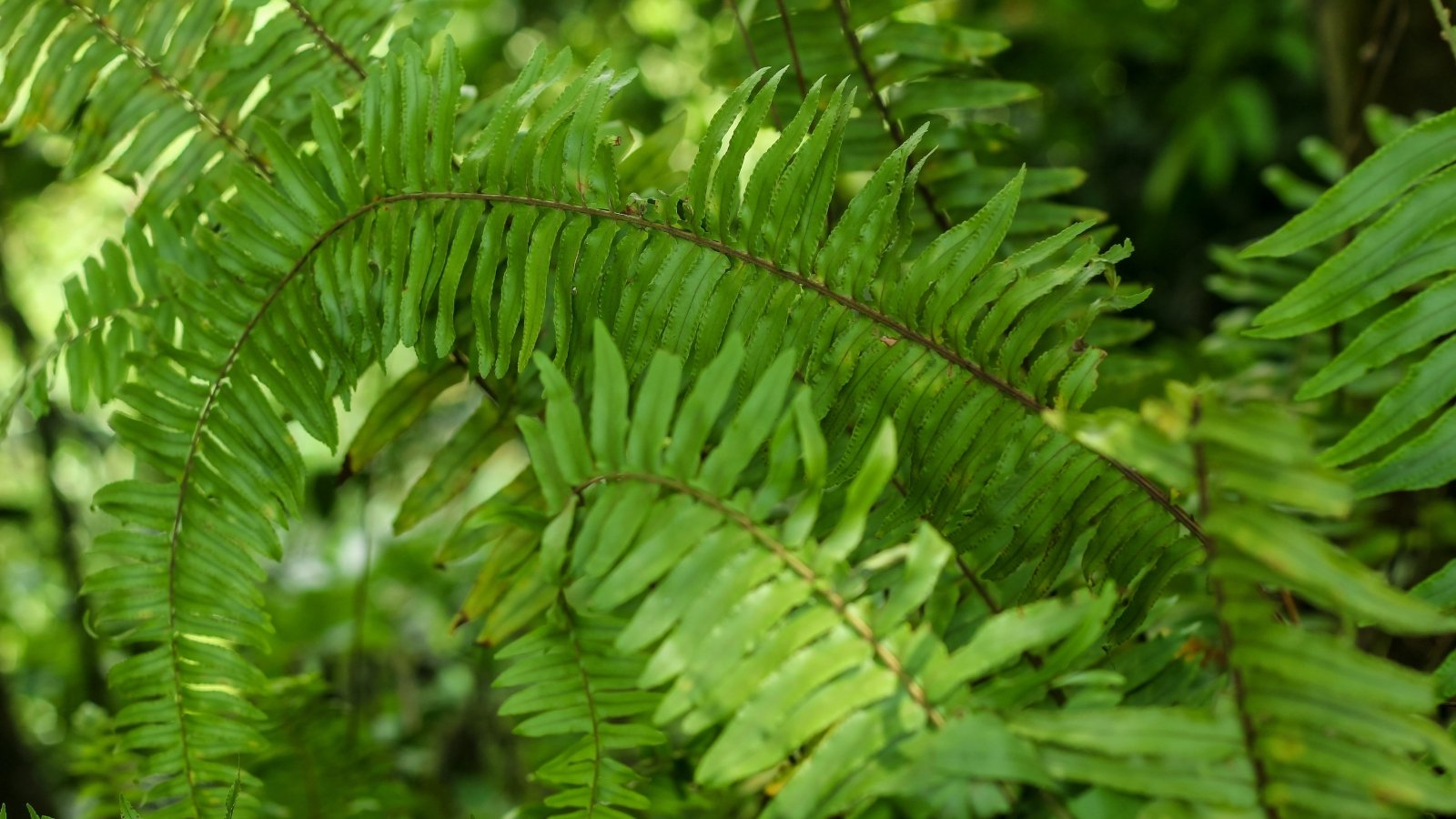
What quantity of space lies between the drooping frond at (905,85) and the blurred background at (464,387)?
10cm

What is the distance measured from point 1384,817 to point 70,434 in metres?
2.16

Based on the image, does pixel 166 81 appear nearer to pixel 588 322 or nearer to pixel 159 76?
pixel 159 76

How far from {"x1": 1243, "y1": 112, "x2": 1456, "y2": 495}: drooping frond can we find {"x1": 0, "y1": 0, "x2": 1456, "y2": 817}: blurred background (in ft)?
1.84

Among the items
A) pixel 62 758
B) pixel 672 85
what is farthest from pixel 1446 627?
→ pixel 672 85

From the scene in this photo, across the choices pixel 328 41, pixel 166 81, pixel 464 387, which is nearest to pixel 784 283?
pixel 328 41

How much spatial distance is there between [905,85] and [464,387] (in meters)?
1.92

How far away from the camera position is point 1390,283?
75 centimetres

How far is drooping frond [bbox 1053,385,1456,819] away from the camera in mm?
498

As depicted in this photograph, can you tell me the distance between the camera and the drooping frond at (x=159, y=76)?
40.9 inches

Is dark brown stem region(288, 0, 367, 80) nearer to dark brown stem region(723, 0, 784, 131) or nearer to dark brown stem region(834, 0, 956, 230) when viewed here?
dark brown stem region(723, 0, 784, 131)

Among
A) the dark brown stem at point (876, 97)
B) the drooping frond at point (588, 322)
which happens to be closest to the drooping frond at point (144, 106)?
the drooping frond at point (588, 322)

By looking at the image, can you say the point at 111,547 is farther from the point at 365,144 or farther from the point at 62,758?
the point at 62,758

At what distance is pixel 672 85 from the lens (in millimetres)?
3613

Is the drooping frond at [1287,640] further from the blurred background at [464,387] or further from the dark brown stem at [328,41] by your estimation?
the dark brown stem at [328,41]
